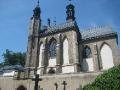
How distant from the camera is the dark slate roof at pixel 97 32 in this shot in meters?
37.6

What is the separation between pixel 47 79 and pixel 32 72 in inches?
→ 277

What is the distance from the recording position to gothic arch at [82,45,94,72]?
3559 cm

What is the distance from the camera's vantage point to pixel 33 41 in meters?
38.7

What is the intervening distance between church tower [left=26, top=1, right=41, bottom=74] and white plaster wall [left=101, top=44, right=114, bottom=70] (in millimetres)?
12737

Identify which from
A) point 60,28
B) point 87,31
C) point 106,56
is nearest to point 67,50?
point 60,28

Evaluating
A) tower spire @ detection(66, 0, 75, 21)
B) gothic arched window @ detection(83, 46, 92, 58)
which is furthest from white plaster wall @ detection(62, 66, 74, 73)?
tower spire @ detection(66, 0, 75, 21)

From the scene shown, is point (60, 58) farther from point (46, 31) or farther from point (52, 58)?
point (46, 31)

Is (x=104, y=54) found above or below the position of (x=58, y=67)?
above

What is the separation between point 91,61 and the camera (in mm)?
36000

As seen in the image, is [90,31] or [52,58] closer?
[52,58]

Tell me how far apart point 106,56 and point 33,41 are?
14.7m

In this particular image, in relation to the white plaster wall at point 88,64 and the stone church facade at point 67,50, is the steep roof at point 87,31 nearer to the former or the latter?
the stone church facade at point 67,50

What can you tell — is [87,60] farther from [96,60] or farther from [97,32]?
[97,32]

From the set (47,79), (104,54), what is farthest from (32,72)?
(104,54)
